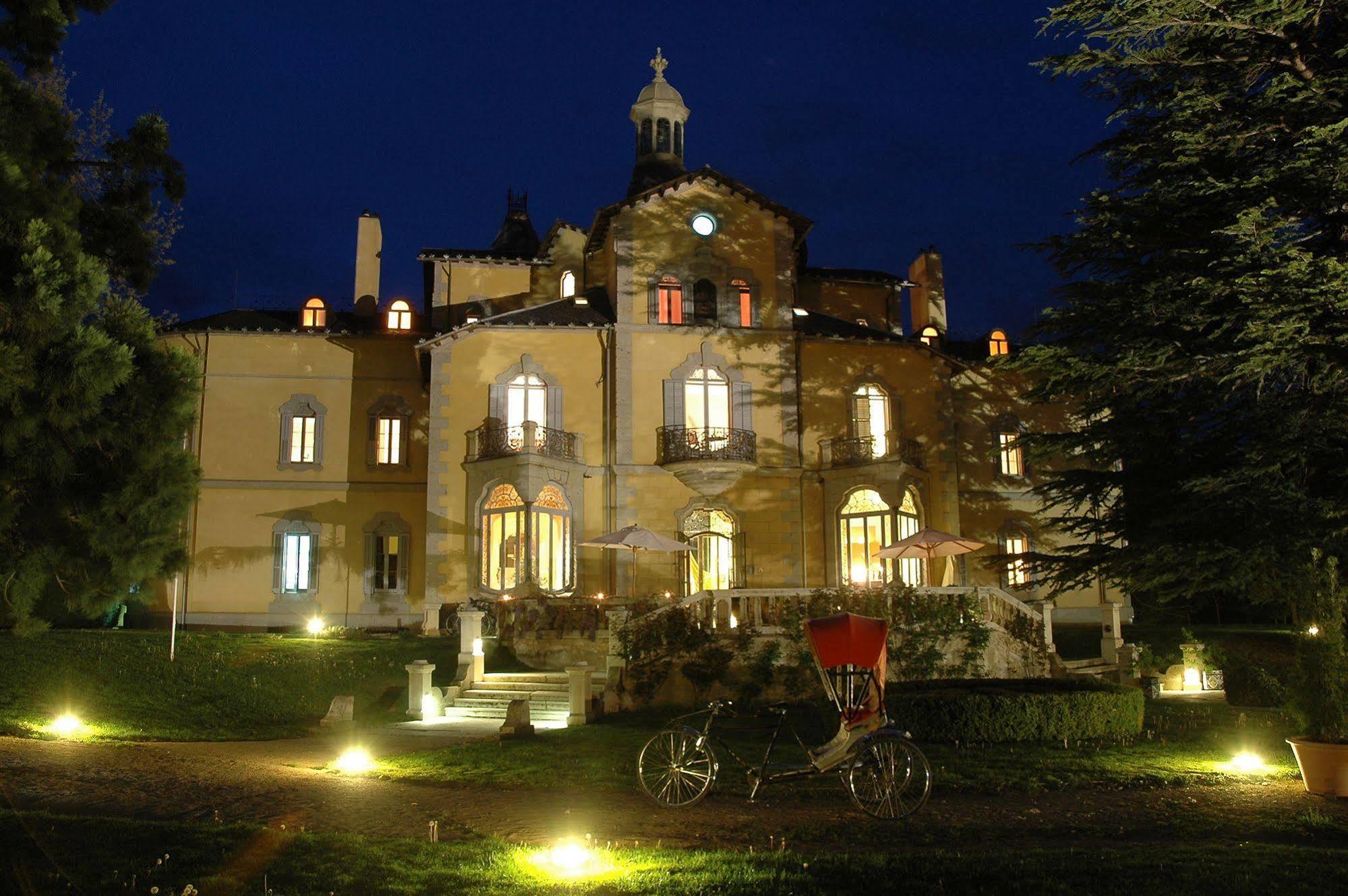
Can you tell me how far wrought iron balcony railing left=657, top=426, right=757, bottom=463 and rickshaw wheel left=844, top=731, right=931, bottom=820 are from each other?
19.4 metres

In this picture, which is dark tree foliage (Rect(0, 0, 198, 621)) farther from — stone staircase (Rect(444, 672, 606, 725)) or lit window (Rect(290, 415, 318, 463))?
lit window (Rect(290, 415, 318, 463))

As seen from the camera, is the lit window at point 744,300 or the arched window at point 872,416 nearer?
the lit window at point 744,300

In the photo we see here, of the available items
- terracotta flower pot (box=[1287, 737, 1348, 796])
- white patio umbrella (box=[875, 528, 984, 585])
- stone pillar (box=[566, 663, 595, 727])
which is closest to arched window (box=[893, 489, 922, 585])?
white patio umbrella (box=[875, 528, 984, 585])

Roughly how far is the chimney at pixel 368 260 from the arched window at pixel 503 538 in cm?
1198

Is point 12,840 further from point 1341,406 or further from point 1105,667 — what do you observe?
point 1105,667

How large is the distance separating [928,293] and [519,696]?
86.6 ft

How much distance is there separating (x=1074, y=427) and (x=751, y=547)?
49.3ft

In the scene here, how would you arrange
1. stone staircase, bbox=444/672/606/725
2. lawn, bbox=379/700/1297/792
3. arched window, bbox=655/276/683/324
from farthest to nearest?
arched window, bbox=655/276/683/324, stone staircase, bbox=444/672/606/725, lawn, bbox=379/700/1297/792

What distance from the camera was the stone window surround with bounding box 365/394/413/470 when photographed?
115ft

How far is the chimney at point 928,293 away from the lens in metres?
40.4

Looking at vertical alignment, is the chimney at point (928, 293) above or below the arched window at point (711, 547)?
above

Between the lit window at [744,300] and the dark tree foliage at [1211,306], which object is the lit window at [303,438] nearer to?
the lit window at [744,300]

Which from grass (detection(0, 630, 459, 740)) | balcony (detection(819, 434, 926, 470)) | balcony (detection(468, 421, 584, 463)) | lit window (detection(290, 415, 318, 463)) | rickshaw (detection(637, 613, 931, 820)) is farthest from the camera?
lit window (detection(290, 415, 318, 463))

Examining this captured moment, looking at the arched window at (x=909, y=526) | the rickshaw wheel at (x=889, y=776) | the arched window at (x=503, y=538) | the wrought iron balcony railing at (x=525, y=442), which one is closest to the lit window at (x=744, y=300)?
the wrought iron balcony railing at (x=525, y=442)
